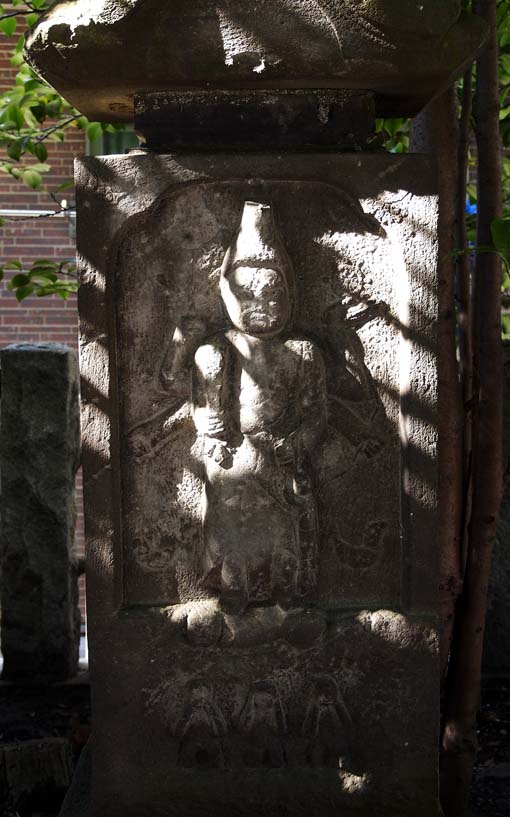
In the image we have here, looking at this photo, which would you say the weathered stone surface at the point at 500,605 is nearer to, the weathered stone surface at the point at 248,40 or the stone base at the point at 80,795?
the stone base at the point at 80,795

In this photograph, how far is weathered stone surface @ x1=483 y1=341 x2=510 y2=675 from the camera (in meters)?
3.86

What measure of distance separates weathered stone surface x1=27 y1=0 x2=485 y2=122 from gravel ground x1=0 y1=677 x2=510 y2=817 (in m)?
2.15

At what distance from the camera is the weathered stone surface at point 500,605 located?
3.86 meters

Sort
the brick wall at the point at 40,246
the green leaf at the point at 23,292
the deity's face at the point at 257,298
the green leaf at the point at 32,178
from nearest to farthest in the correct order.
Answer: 1. the deity's face at the point at 257,298
2. the green leaf at the point at 23,292
3. the green leaf at the point at 32,178
4. the brick wall at the point at 40,246

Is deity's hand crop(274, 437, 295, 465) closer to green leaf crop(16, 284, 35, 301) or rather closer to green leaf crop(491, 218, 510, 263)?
green leaf crop(491, 218, 510, 263)

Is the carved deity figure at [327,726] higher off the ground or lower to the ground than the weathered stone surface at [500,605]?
lower

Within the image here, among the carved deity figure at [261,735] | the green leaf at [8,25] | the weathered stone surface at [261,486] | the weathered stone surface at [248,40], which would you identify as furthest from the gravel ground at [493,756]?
the green leaf at [8,25]

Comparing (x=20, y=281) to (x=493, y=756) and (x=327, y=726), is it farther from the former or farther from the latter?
(x=493, y=756)

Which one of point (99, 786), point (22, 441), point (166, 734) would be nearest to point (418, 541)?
point (166, 734)

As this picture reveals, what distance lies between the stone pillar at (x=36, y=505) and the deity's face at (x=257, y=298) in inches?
73.9

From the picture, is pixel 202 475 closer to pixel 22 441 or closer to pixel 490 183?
pixel 490 183

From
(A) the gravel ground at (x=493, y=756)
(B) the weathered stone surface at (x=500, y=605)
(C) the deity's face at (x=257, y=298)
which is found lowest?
(A) the gravel ground at (x=493, y=756)

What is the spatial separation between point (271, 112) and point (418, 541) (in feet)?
3.35

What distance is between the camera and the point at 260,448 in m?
2.21
